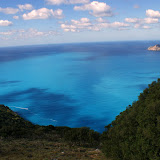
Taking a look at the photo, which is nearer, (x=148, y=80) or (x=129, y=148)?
(x=129, y=148)

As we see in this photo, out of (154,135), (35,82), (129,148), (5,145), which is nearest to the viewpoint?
(154,135)

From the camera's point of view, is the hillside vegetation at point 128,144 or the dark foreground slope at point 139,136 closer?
the dark foreground slope at point 139,136

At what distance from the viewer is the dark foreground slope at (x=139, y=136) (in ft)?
38.1

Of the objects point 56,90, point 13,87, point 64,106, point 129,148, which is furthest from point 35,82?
point 129,148

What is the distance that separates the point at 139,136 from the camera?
12.5 meters

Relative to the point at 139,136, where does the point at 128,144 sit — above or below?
below

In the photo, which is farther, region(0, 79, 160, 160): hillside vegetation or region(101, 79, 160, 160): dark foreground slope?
region(0, 79, 160, 160): hillside vegetation

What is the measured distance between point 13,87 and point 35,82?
36.9ft

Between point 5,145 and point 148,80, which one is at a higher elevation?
point 148,80

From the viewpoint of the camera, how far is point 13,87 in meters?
73.2

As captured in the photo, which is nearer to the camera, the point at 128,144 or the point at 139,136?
the point at 139,136

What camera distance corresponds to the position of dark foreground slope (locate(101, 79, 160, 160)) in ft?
38.1

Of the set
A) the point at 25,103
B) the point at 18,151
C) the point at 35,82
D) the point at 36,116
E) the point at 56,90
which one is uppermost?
the point at 35,82

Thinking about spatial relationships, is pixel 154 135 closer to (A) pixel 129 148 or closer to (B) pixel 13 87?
(A) pixel 129 148
